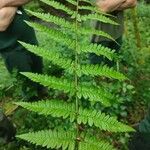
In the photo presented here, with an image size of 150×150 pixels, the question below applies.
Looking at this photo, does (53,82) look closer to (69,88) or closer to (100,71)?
(69,88)

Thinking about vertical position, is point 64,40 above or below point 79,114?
above

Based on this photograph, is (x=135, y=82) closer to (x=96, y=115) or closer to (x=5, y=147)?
(x=5, y=147)

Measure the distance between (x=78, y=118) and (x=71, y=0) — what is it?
0.60m

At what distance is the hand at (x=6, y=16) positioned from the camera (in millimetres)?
3822

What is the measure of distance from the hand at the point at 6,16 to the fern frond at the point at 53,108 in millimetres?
2323

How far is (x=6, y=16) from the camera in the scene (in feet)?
12.6

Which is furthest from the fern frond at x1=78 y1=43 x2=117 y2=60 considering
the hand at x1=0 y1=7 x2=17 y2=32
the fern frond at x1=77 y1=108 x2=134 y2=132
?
the hand at x1=0 y1=7 x2=17 y2=32

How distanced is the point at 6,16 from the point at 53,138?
241cm

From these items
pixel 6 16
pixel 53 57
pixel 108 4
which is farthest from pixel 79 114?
pixel 6 16

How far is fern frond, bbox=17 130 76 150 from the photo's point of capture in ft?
5.27

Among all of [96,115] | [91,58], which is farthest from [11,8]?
[96,115]

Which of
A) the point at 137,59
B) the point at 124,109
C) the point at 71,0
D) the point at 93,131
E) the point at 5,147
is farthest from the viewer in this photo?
the point at 137,59

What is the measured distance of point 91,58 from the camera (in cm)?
452

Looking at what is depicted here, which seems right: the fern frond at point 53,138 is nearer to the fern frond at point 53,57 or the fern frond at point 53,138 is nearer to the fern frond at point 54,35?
the fern frond at point 53,57
